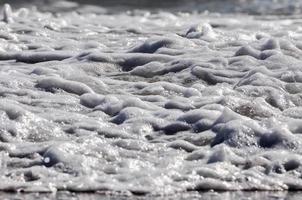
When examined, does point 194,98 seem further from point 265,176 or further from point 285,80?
point 265,176

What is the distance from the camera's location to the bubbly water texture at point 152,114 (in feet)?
13.2

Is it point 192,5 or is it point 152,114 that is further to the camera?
point 192,5

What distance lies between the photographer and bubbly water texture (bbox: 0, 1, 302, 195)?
13.2 feet

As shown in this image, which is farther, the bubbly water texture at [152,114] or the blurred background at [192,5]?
the blurred background at [192,5]

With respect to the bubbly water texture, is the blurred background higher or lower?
lower

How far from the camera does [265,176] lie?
4059mm

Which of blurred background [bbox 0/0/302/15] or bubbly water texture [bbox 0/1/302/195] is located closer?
bubbly water texture [bbox 0/1/302/195]

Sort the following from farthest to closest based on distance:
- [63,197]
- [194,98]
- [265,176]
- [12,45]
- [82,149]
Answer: [12,45] → [194,98] → [82,149] → [265,176] → [63,197]

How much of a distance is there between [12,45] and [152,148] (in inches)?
126

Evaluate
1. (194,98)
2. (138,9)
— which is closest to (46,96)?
(194,98)

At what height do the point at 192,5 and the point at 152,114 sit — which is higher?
the point at 152,114

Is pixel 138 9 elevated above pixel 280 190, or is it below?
below

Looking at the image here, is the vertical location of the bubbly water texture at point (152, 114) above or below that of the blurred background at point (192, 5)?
above

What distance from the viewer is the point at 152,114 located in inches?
195
